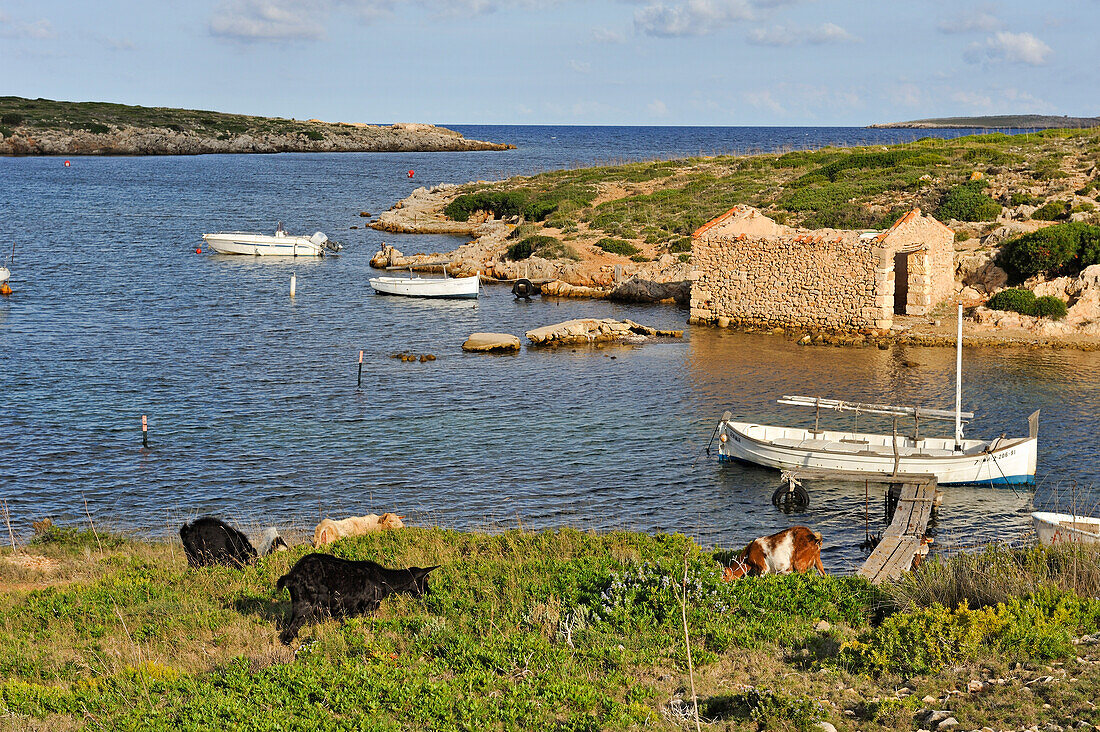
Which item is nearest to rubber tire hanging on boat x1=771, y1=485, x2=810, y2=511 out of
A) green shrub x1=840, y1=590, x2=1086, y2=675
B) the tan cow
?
the tan cow

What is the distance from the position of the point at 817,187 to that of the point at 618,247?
1510 centimetres

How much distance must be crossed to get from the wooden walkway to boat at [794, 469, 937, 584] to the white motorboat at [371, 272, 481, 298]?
2793cm

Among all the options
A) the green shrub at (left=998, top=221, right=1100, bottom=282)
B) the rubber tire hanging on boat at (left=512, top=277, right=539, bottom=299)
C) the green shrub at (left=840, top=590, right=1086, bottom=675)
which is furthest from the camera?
the rubber tire hanging on boat at (left=512, top=277, right=539, bottom=299)

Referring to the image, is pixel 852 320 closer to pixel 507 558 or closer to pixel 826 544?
pixel 826 544

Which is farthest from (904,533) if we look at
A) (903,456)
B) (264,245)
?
(264,245)

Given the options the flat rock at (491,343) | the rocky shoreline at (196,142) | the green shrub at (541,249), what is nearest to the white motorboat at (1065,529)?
the flat rock at (491,343)

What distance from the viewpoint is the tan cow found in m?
15.0

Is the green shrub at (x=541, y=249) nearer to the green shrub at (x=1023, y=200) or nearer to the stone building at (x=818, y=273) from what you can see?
the stone building at (x=818, y=273)

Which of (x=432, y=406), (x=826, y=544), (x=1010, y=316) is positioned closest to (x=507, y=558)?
(x=826, y=544)

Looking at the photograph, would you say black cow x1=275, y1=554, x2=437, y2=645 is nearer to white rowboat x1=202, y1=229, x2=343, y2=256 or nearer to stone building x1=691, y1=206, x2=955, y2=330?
stone building x1=691, y1=206, x2=955, y2=330

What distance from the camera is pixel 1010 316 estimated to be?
33.9m

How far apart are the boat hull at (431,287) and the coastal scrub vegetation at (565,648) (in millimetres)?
33487

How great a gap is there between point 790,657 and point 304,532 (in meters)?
10.4

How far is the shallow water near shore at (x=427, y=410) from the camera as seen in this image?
19781mm
